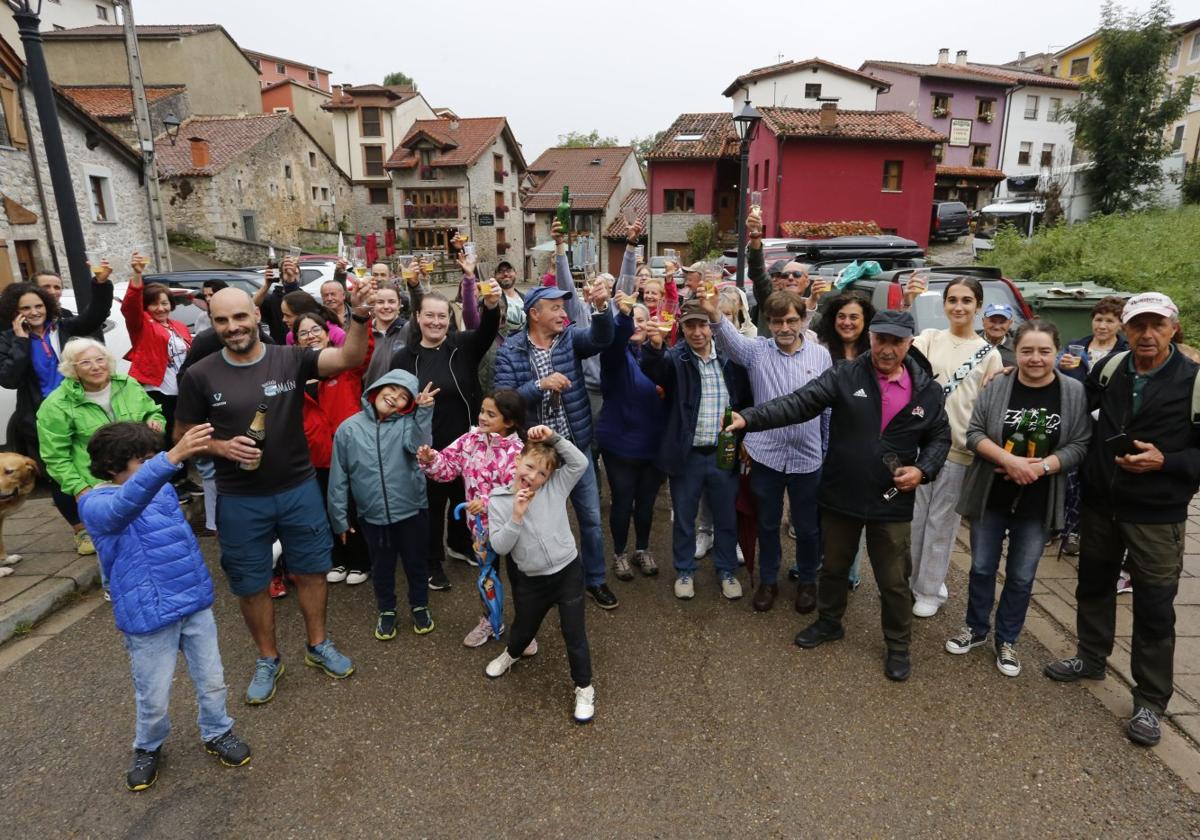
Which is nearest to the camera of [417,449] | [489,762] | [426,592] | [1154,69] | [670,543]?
[489,762]

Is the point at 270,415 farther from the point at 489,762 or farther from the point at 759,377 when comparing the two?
the point at 759,377

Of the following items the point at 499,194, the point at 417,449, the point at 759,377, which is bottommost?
the point at 417,449

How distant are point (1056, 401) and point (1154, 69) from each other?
90.6 ft

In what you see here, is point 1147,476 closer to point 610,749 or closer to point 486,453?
point 610,749

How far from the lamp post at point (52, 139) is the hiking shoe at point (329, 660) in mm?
3914

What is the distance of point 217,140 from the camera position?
1226 inches

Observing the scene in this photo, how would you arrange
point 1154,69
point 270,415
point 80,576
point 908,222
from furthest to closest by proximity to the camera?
point 908,222
point 1154,69
point 80,576
point 270,415

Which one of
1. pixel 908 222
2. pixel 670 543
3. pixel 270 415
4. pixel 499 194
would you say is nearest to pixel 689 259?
pixel 908 222

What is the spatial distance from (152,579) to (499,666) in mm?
1793

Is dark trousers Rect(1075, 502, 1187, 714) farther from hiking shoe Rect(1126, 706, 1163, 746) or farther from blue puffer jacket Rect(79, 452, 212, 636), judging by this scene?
blue puffer jacket Rect(79, 452, 212, 636)

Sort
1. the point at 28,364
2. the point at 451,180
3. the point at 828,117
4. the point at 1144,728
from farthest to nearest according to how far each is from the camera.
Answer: the point at 451,180, the point at 828,117, the point at 28,364, the point at 1144,728

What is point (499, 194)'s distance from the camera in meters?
46.5

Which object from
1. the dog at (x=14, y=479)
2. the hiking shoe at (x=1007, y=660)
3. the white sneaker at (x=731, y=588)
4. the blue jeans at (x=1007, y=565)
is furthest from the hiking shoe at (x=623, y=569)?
the dog at (x=14, y=479)

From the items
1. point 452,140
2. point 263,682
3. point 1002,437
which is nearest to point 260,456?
point 263,682
